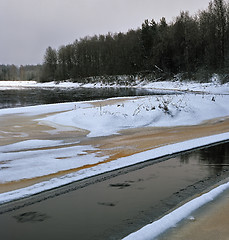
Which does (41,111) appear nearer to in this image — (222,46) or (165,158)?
(165,158)


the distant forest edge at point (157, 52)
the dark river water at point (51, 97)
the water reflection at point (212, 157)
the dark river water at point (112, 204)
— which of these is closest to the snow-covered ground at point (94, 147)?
the dark river water at point (112, 204)

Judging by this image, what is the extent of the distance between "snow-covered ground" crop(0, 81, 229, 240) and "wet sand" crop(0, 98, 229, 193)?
1.43ft

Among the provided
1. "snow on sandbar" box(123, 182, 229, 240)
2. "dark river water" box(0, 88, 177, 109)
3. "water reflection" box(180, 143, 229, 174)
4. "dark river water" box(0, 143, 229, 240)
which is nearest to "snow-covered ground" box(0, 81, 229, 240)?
"snow on sandbar" box(123, 182, 229, 240)

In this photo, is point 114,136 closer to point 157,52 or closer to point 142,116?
point 142,116

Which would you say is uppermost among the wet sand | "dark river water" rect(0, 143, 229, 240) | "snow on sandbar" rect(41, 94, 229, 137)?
"snow on sandbar" rect(41, 94, 229, 137)

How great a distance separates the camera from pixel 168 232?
14.0 feet

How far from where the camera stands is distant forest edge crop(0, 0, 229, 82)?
4588 centimetres

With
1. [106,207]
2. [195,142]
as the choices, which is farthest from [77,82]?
[106,207]

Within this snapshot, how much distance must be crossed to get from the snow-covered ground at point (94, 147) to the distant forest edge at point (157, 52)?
20296 millimetres

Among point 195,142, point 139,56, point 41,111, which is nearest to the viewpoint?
point 195,142

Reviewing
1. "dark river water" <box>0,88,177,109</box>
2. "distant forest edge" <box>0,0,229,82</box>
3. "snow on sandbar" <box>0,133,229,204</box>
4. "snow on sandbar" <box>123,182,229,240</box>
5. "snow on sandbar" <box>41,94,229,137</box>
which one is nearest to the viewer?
"snow on sandbar" <box>123,182,229,240</box>

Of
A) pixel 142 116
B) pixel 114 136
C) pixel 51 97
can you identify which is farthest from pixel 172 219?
pixel 51 97

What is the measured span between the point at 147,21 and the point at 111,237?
67.6 meters

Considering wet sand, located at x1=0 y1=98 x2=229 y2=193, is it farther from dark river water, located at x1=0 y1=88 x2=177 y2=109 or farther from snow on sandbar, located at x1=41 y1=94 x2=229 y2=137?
dark river water, located at x1=0 y1=88 x2=177 y2=109
